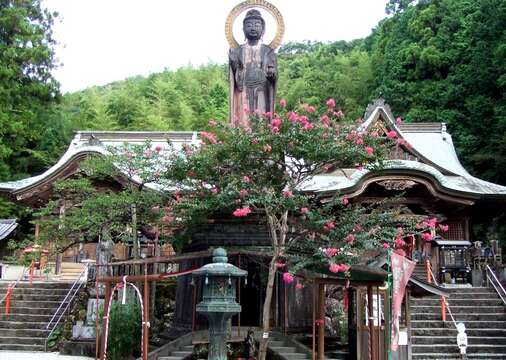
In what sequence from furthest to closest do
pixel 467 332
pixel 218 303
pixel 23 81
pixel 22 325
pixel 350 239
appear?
pixel 23 81
pixel 22 325
pixel 467 332
pixel 350 239
pixel 218 303

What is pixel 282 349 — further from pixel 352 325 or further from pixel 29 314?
pixel 29 314

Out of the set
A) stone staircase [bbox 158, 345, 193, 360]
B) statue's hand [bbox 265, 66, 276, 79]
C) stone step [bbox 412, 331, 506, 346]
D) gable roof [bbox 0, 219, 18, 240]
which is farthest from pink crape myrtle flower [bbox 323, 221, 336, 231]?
gable roof [bbox 0, 219, 18, 240]

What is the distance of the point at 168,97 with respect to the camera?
38656mm

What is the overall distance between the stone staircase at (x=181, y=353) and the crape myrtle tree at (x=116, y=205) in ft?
6.13

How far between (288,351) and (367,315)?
1.46 metres

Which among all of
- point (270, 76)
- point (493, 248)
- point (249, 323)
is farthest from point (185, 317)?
point (493, 248)

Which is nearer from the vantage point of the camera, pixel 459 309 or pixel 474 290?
pixel 459 309

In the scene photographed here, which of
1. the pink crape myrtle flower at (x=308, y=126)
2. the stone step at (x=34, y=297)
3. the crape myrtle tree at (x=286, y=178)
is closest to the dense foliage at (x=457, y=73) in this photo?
the crape myrtle tree at (x=286, y=178)

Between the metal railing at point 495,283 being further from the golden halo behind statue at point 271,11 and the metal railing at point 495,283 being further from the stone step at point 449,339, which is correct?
the golden halo behind statue at point 271,11

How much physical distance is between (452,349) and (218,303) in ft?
22.9

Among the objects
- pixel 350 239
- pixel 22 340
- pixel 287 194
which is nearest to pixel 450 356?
pixel 350 239

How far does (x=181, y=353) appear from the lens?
31.9ft

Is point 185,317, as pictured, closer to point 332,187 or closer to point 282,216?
point 282,216

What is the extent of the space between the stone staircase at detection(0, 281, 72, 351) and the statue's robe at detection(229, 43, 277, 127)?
24.1ft
